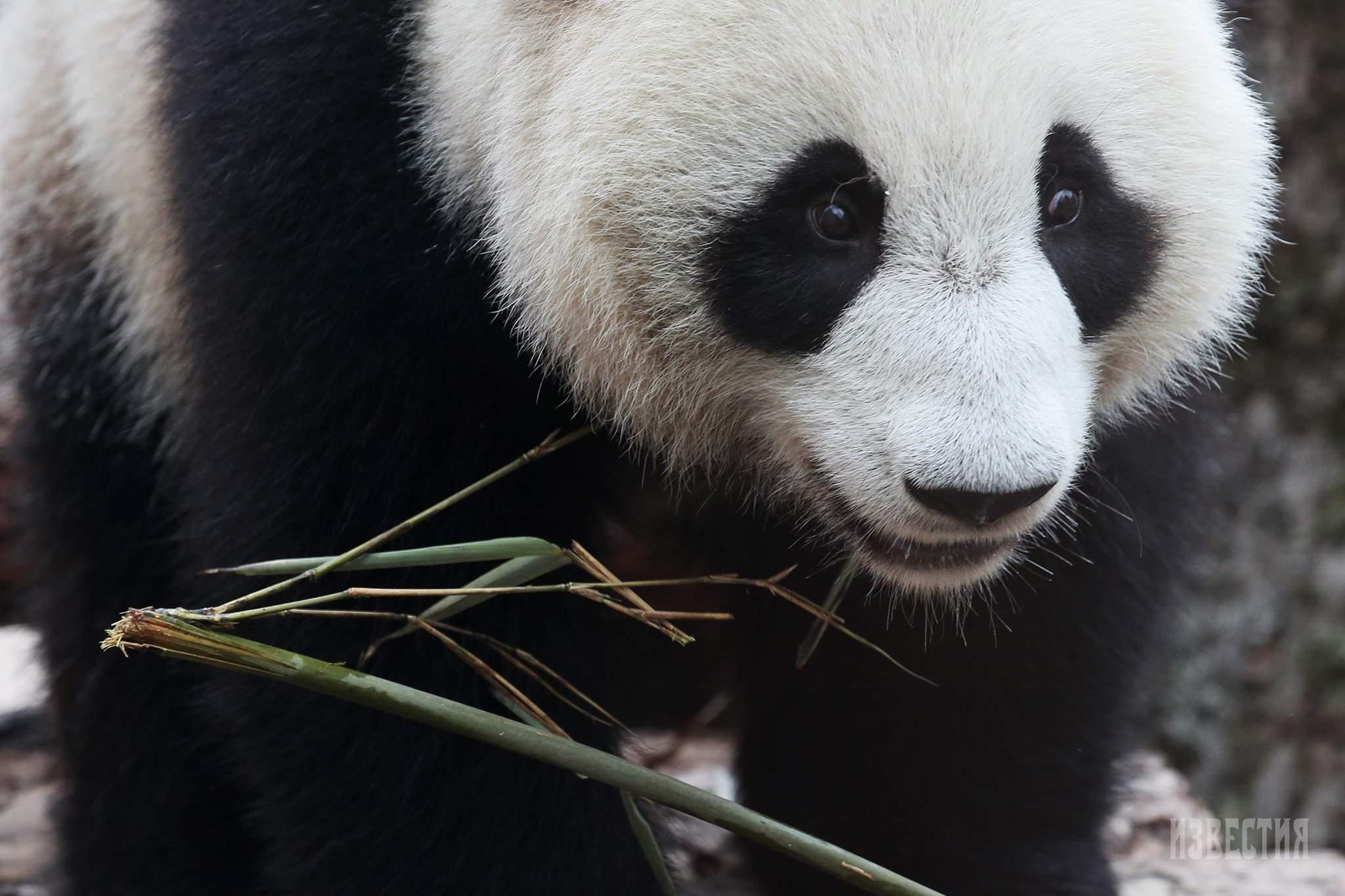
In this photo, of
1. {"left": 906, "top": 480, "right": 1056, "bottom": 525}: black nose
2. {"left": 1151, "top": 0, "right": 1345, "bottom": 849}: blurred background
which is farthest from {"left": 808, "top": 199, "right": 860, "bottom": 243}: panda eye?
{"left": 1151, "top": 0, "right": 1345, "bottom": 849}: blurred background

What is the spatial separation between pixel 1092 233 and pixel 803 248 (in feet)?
1.31

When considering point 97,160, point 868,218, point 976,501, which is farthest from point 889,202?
point 97,160

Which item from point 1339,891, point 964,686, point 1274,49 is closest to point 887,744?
point 964,686

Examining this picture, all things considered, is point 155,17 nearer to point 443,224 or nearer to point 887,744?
point 443,224

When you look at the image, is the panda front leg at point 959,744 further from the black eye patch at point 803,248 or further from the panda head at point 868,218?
the black eye patch at point 803,248

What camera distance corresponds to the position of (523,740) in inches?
81.9

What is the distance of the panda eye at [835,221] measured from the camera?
6.66 ft

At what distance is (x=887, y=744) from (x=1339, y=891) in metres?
1.30

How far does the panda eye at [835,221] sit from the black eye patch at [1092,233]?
0.24 metres

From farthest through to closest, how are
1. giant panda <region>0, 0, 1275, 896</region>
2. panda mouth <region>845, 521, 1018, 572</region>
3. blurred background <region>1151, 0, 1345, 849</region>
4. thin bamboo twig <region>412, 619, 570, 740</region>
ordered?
blurred background <region>1151, 0, 1345, 849</region>, thin bamboo twig <region>412, 619, 570, 740</region>, panda mouth <region>845, 521, 1018, 572</region>, giant panda <region>0, 0, 1275, 896</region>

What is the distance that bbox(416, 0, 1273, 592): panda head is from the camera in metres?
1.95

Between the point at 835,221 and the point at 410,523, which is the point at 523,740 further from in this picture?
the point at 835,221

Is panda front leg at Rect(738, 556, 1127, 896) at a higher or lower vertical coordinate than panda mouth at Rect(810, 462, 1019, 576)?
lower

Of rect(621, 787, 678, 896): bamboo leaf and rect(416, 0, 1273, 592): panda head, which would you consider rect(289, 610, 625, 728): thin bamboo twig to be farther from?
rect(416, 0, 1273, 592): panda head
